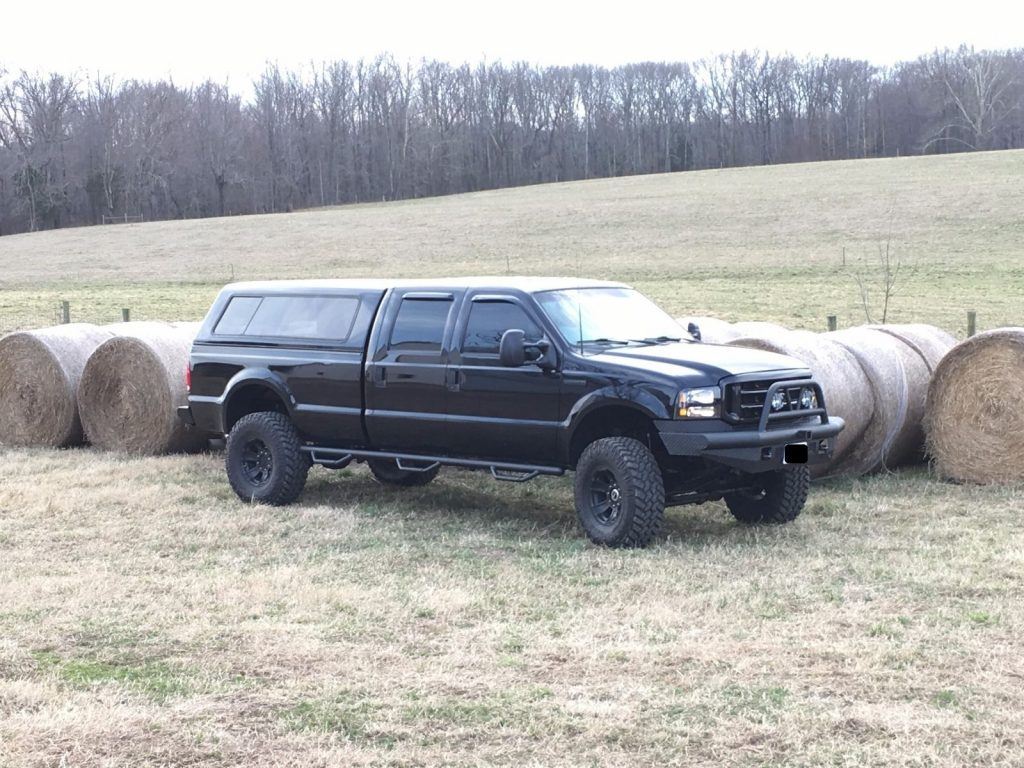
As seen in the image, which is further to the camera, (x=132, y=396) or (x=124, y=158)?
(x=124, y=158)

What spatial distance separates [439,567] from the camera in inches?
332

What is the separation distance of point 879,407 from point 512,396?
11.3ft

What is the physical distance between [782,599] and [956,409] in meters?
4.23

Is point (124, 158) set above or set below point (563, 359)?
above

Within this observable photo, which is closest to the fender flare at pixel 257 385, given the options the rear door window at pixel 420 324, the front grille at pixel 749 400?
the rear door window at pixel 420 324

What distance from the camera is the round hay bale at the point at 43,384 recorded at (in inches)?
543

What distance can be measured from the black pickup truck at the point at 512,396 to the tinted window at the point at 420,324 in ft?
0.04

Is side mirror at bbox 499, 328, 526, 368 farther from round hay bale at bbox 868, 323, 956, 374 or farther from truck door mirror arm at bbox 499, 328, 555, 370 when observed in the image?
round hay bale at bbox 868, 323, 956, 374

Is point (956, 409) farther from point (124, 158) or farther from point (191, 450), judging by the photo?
point (124, 158)

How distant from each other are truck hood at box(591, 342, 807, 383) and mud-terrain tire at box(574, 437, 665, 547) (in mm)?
526

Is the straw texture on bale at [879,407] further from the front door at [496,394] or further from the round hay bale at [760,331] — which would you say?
the front door at [496,394]

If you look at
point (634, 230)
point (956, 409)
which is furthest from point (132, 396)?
point (634, 230)

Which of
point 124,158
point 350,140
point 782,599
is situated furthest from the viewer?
point 350,140

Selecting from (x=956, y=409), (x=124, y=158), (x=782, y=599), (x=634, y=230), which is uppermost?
(x=124, y=158)
